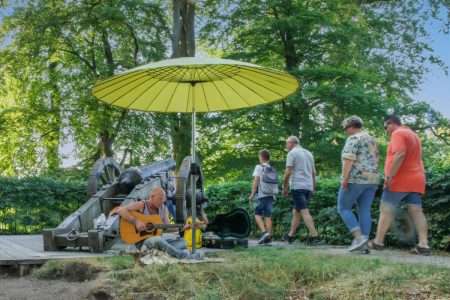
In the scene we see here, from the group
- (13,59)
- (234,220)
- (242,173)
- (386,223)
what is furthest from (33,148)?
(386,223)

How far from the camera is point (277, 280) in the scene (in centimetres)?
588

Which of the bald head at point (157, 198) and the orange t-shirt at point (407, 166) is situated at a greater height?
the orange t-shirt at point (407, 166)

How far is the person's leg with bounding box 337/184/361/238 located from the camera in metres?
8.34

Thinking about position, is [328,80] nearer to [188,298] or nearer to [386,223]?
[386,223]

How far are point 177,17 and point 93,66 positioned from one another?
389 cm

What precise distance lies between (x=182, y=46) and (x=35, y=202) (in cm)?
977

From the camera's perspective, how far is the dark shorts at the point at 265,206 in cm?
1048

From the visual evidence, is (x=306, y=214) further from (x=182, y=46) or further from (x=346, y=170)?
(x=182, y=46)

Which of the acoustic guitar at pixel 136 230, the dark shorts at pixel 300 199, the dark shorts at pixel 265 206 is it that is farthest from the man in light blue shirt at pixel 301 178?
the acoustic guitar at pixel 136 230

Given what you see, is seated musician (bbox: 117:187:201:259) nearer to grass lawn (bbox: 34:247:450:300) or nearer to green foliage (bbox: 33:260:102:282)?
grass lawn (bbox: 34:247:450:300)

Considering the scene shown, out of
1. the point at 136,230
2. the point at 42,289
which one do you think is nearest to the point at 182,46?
the point at 136,230

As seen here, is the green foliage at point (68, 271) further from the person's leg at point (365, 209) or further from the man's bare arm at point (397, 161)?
the man's bare arm at point (397, 161)

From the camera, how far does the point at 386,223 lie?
8.16 meters

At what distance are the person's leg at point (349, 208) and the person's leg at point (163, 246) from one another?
235cm
